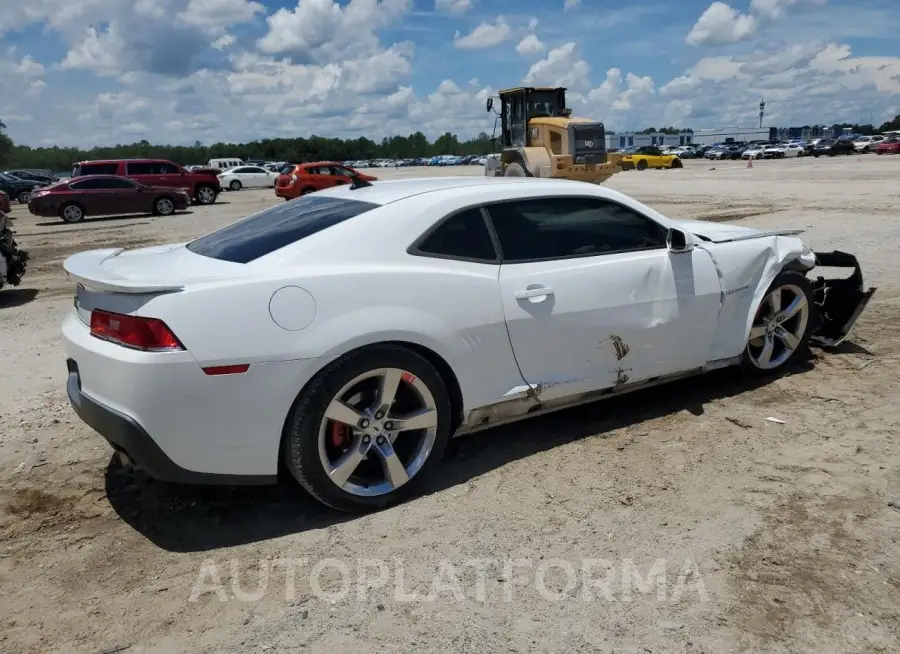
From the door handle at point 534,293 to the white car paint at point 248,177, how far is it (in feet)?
127

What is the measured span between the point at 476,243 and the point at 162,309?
5.13 feet

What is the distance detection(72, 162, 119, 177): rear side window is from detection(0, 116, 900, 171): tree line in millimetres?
54356

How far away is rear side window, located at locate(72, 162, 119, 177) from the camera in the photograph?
23.4 m

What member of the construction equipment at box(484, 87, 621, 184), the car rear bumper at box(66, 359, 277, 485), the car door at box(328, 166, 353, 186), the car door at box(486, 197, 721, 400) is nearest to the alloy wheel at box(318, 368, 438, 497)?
the car rear bumper at box(66, 359, 277, 485)

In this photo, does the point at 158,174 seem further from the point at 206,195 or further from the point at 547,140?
the point at 547,140

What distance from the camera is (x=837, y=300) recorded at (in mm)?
5602

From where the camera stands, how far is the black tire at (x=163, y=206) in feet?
74.5

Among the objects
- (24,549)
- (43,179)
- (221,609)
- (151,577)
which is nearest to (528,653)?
(221,609)

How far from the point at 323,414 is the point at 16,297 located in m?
8.16

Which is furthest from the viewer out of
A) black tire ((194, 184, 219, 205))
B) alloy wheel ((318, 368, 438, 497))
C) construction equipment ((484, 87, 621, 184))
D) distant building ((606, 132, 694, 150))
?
distant building ((606, 132, 694, 150))

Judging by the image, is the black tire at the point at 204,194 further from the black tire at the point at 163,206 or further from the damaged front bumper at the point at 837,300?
the damaged front bumper at the point at 837,300

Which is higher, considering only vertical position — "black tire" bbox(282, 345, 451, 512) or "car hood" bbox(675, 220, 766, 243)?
"car hood" bbox(675, 220, 766, 243)

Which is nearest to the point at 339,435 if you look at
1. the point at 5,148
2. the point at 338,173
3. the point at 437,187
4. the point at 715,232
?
the point at 437,187

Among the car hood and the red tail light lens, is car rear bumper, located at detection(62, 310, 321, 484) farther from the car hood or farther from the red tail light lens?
the car hood
